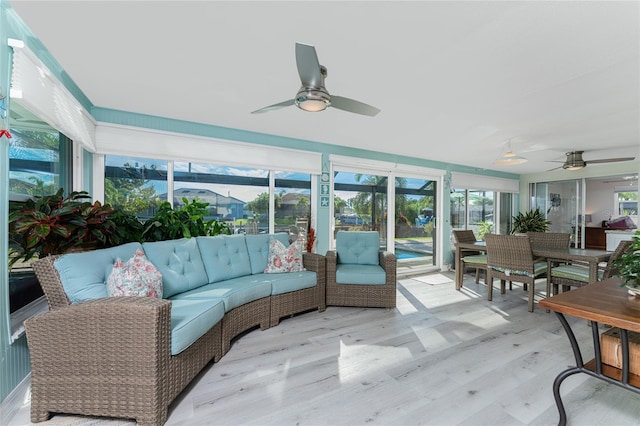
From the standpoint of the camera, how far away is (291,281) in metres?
3.02

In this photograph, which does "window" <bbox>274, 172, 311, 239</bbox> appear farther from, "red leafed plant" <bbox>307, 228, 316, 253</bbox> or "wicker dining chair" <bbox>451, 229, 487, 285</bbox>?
"wicker dining chair" <bbox>451, 229, 487, 285</bbox>

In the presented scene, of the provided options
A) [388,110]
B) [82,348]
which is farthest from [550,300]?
[82,348]

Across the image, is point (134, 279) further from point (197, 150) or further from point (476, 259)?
point (476, 259)

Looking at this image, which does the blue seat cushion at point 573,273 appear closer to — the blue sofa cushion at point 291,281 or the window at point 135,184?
the blue sofa cushion at point 291,281

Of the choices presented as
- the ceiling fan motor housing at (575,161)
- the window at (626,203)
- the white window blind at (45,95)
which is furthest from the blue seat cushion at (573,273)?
the white window blind at (45,95)

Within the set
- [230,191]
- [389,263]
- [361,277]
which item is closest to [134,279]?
[230,191]

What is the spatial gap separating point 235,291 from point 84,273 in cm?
108

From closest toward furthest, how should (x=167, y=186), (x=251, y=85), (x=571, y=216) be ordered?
(x=251, y=85) → (x=167, y=186) → (x=571, y=216)

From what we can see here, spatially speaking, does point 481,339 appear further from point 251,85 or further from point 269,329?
point 251,85

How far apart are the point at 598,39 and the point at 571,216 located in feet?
22.2

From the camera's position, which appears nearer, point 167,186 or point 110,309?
point 110,309

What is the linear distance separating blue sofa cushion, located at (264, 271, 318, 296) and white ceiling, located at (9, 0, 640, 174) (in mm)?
1872

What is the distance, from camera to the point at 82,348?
61.4 inches

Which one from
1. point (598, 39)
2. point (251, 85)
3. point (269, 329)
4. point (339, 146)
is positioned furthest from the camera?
point (339, 146)
